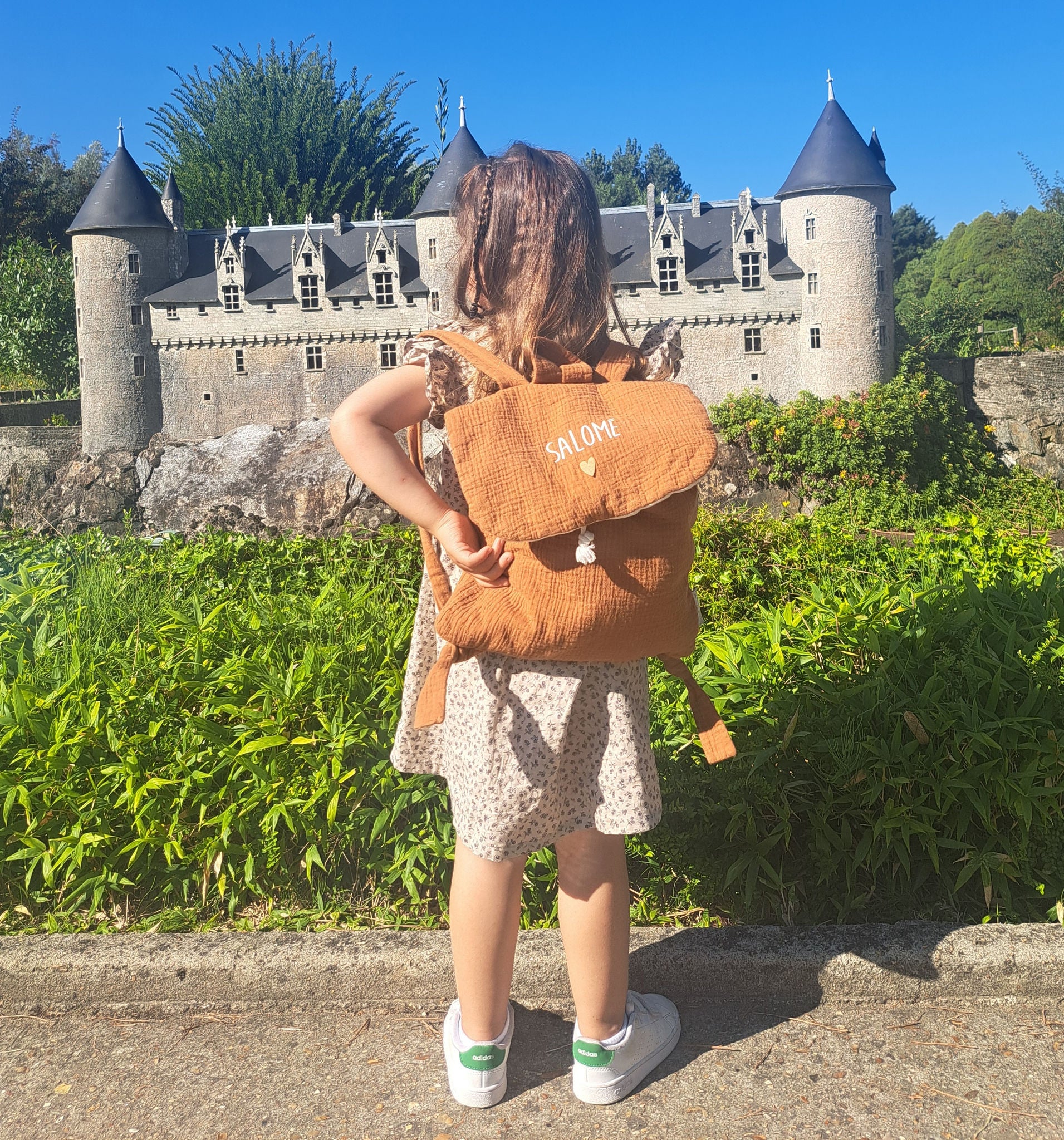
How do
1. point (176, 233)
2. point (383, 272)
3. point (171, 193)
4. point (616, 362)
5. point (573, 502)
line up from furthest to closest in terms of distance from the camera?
point (171, 193), point (176, 233), point (383, 272), point (616, 362), point (573, 502)

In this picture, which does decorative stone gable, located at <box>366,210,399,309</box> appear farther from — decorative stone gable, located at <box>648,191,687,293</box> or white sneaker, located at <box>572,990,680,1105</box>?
white sneaker, located at <box>572,990,680,1105</box>

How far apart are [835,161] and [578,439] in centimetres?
2616

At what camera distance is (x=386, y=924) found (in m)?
2.52

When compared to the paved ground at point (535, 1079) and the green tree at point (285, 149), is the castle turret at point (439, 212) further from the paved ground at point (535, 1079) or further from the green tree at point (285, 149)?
the paved ground at point (535, 1079)

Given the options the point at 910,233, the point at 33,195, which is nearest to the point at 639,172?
the point at 910,233

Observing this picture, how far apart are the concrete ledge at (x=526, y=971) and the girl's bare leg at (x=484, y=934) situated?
0.33m

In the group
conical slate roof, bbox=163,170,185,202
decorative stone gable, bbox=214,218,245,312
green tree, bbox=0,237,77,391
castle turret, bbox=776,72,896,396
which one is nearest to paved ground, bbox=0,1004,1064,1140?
castle turret, bbox=776,72,896,396

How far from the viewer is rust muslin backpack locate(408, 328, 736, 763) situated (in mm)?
1671

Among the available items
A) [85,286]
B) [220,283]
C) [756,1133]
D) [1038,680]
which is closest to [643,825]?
[756,1133]

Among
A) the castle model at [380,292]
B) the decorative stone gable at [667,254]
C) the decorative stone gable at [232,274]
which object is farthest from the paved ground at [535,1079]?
the decorative stone gable at [232,274]

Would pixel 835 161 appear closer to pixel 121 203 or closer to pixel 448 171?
pixel 448 171

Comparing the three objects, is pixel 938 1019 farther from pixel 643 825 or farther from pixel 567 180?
pixel 567 180

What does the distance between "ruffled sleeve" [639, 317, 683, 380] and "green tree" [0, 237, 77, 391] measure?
36.5 m

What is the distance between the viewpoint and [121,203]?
27641mm
